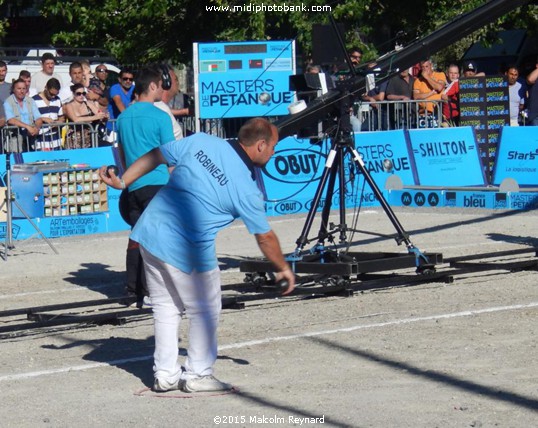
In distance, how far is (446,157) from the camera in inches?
802

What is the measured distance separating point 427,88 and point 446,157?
5.62 ft

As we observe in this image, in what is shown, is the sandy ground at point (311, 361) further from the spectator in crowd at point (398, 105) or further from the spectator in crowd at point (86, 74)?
the spectator in crowd at point (398, 105)

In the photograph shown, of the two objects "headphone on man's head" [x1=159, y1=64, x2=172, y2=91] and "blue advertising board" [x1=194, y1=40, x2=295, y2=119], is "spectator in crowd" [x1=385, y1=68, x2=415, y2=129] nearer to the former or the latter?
"blue advertising board" [x1=194, y1=40, x2=295, y2=119]

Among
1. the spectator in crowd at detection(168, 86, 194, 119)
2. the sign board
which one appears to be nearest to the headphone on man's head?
the spectator in crowd at detection(168, 86, 194, 119)

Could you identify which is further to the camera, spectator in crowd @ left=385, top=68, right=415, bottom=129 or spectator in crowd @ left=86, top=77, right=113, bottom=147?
spectator in crowd @ left=385, top=68, right=415, bottom=129

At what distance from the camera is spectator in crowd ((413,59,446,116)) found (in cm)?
2116

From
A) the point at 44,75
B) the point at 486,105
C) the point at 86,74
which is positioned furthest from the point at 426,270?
the point at 486,105

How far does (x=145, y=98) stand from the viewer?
10.3 metres

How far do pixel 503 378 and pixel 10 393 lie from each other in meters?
3.16

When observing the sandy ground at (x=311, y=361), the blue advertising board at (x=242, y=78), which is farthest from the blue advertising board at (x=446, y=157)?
the sandy ground at (x=311, y=361)

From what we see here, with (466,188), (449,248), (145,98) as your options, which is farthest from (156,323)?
(466,188)

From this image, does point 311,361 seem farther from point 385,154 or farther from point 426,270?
point 385,154

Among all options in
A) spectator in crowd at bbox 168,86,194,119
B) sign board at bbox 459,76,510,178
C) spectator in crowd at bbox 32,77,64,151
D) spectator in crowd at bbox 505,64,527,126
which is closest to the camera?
spectator in crowd at bbox 32,77,64,151

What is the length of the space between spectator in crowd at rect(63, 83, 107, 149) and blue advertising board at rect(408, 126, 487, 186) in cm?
539
